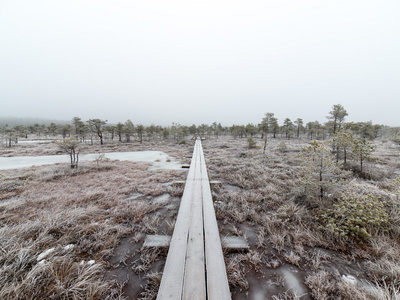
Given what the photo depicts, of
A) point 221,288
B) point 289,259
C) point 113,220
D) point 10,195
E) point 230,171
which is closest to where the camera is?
point 221,288

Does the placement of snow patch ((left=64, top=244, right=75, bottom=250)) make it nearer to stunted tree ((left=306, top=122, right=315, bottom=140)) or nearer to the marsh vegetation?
the marsh vegetation

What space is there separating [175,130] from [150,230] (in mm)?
32473

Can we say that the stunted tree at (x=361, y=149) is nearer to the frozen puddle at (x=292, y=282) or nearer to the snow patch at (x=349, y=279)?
the snow patch at (x=349, y=279)

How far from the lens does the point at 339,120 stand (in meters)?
13.7

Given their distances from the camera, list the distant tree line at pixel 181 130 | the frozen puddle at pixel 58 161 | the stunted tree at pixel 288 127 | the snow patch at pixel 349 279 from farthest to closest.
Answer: the stunted tree at pixel 288 127 → the distant tree line at pixel 181 130 → the frozen puddle at pixel 58 161 → the snow patch at pixel 349 279

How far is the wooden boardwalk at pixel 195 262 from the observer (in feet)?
6.26

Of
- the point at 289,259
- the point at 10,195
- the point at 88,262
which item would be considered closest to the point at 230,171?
the point at 289,259

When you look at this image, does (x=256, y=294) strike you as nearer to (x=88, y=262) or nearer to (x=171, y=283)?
(x=171, y=283)

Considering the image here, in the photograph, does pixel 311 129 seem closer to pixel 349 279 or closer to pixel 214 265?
pixel 349 279

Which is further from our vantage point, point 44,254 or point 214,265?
point 44,254

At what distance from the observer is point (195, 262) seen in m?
2.34

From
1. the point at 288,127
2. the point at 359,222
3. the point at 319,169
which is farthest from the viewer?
the point at 288,127

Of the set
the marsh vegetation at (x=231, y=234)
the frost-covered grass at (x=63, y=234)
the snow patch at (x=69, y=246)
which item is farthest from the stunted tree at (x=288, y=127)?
the snow patch at (x=69, y=246)

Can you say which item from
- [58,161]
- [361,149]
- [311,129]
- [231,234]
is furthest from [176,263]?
[311,129]
